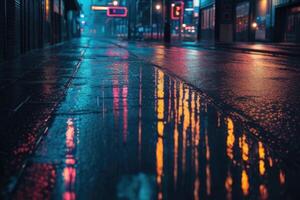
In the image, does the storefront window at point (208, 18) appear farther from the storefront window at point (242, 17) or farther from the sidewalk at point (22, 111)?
the sidewalk at point (22, 111)

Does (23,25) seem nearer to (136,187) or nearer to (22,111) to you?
(22,111)

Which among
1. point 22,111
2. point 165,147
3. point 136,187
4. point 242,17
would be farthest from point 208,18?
point 136,187

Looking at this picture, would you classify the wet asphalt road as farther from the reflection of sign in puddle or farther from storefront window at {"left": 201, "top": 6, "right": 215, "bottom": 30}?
storefront window at {"left": 201, "top": 6, "right": 215, "bottom": 30}

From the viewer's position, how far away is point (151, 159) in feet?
13.0

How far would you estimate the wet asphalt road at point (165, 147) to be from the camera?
325cm

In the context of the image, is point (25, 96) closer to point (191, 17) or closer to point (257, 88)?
point (257, 88)

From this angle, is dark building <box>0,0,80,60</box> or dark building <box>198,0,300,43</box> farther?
dark building <box>198,0,300,43</box>

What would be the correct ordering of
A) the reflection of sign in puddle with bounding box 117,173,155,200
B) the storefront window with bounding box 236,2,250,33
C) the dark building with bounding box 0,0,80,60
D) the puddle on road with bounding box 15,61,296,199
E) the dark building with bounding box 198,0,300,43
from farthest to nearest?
the storefront window with bounding box 236,2,250,33 → the dark building with bounding box 198,0,300,43 → the dark building with bounding box 0,0,80,60 → the puddle on road with bounding box 15,61,296,199 → the reflection of sign in puddle with bounding box 117,173,155,200

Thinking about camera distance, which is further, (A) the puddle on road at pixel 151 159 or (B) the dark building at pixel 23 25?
(B) the dark building at pixel 23 25

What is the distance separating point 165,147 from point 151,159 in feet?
1.44

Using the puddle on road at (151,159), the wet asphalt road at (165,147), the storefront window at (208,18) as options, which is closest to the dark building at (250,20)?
the storefront window at (208,18)

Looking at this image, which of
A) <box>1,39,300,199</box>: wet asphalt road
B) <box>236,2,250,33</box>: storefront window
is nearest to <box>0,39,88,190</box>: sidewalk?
<box>1,39,300,199</box>: wet asphalt road

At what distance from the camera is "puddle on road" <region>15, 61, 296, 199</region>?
3213mm

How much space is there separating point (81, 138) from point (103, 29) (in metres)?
185
